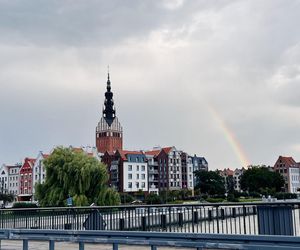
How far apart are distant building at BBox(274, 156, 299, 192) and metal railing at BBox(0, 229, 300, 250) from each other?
17702 cm

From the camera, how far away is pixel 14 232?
1101 centimetres

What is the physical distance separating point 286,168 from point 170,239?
182259 mm

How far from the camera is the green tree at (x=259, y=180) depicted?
469 ft

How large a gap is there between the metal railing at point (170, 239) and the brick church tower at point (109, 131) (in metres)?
156

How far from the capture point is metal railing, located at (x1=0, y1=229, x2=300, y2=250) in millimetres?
6492

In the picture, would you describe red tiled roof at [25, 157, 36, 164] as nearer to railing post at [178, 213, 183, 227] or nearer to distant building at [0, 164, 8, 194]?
distant building at [0, 164, 8, 194]

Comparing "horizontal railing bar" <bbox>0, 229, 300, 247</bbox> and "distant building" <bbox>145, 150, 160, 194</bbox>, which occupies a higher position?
"distant building" <bbox>145, 150, 160, 194</bbox>

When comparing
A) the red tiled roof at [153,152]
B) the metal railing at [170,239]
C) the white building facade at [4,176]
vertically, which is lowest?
the metal railing at [170,239]

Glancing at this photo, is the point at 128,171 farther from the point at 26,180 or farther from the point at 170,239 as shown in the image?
the point at 170,239

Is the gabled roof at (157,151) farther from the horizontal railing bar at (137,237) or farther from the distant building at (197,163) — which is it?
the horizontal railing bar at (137,237)

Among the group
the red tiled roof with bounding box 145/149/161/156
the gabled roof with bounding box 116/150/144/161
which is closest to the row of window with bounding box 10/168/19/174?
the gabled roof with bounding box 116/150/144/161

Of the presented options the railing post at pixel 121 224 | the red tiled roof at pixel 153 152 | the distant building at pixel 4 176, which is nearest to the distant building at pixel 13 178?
the distant building at pixel 4 176

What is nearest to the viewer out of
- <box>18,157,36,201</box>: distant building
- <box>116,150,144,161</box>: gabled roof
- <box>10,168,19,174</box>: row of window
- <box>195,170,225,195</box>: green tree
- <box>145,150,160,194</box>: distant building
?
<box>116,150,144,161</box>: gabled roof

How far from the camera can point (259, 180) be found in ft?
471
